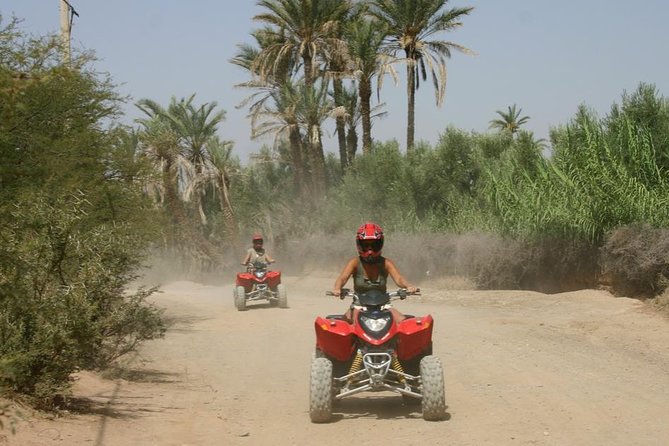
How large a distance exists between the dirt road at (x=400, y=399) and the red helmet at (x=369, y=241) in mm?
1712

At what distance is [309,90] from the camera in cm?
4722

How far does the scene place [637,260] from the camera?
21688mm

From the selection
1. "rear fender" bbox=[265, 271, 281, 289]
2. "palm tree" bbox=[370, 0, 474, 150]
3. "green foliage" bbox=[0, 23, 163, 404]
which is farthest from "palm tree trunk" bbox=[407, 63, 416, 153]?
"green foliage" bbox=[0, 23, 163, 404]

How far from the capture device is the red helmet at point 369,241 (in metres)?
9.55

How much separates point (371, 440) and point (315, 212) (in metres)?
42.6

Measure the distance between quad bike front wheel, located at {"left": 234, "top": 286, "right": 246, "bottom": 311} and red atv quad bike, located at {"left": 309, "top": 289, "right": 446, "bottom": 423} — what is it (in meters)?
14.0

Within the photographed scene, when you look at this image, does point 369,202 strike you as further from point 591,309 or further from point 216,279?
point 591,309

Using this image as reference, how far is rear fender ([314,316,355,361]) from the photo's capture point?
9188mm

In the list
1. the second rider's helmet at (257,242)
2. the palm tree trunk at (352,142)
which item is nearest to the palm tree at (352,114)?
the palm tree trunk at (352,142)

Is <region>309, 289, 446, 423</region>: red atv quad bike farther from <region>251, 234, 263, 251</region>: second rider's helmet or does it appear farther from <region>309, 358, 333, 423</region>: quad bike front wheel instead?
<region>251, 234, 263, 251</region>: second rider's helmet

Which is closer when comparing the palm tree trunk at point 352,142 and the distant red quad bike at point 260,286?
the distant red quad bike at point 260,286

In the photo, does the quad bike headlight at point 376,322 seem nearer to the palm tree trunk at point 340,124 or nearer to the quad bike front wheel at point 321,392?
the quad bike front wheel at point 321,392

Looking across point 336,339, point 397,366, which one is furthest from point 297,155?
point 397,366

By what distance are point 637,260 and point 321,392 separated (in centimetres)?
1481
